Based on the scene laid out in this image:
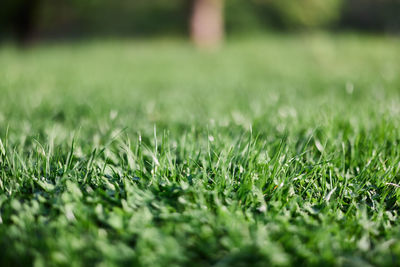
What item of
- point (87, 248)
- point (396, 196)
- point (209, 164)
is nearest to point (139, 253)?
point (87, 248)

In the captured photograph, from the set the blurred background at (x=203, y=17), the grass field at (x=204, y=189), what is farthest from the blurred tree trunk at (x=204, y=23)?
the grass field at (x=204, y=189)

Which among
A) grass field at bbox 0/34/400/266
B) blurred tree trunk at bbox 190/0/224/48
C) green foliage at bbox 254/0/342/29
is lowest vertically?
grass field at bbox 0/34/400/266

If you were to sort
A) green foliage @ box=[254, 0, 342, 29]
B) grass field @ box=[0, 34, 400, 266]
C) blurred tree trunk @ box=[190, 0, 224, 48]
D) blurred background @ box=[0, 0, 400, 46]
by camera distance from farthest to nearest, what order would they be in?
green foliage @ box=[254, 0, 342, 29]
blurred background @ box=[0, 0, 400, 46]
blurred tree trunk @ box=[190, 0, 224, 48]
grass field @ box=[0, 34, 400, 266]

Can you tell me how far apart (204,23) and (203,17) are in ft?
0.62

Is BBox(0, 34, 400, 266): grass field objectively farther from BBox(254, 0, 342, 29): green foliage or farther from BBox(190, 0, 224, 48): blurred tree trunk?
BBox(254, 0, 342, 29): green foliage

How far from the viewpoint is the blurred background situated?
1056 cm

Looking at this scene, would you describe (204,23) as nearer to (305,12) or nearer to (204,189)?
(305,12)

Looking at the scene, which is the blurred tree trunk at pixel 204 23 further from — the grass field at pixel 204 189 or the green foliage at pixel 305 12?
the grass field at pixel 204 189

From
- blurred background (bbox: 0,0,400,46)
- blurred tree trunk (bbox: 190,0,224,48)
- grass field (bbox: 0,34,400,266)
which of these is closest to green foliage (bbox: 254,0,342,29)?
blurred background (bbox: 0,0,400,46)

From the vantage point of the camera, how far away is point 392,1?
1452cm

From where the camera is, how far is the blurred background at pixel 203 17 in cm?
1056

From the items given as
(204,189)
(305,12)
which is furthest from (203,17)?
(204,189)

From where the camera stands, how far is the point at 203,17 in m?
10.1

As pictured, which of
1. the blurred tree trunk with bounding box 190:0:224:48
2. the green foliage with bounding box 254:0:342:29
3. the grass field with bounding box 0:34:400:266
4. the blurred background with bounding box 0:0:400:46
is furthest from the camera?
the green foliage with bounding box 254:0:342:29
